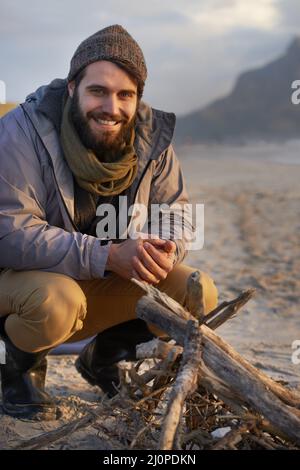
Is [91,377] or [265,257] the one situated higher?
[91,377]

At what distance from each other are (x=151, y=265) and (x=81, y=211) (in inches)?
16.1

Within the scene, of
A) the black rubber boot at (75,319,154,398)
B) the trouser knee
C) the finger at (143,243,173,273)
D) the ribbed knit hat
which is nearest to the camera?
the trouser knee

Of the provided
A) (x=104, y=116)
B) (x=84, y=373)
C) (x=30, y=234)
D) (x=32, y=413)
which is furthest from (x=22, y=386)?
(x=104, y=116)

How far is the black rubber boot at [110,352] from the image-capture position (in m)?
3.70

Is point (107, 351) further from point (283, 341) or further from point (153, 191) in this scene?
point (283, 341)

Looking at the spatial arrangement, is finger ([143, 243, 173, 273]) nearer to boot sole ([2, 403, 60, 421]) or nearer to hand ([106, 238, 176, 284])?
hand ([106, 238, 176, 284])

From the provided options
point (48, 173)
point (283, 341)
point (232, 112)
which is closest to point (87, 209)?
point (48, 173)

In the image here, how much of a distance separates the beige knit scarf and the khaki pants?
390mm

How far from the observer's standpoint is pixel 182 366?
101 inches

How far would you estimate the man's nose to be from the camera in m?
3.43

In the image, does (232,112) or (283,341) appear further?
(232,112)

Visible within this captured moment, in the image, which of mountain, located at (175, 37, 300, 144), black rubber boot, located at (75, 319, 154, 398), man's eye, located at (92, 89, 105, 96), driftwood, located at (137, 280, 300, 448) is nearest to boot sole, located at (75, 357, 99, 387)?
black rubber boot, located at (75, 319, 154, 398)
